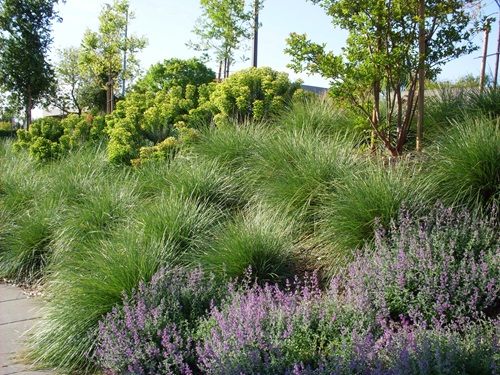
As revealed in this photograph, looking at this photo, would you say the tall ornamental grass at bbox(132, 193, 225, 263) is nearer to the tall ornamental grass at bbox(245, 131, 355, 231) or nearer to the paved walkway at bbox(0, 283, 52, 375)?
the tall ornamental grass at bbox(245, 131, 355, 231)

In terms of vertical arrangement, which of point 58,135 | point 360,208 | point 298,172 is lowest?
point 360,208

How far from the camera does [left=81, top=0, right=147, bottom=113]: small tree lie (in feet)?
52.4

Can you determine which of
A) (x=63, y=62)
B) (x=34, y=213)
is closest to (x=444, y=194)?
(x=34, y=213)

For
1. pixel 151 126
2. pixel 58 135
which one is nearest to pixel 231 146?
pixel 151 126

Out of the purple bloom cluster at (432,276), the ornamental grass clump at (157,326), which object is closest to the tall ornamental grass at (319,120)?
the purple bloom cluster at (432,276)

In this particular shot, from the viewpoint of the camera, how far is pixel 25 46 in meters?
26.5

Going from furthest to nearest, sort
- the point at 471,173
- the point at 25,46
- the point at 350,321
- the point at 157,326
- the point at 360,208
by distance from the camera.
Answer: the point at 25,46 → the point at 471,173 → the point at 360,208 → the point at 157,326 → the point at 350,321

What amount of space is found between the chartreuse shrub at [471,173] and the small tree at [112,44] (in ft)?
41.9

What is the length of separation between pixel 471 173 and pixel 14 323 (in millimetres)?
4705

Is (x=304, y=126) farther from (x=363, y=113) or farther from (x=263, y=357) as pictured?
(x=263, y=357)

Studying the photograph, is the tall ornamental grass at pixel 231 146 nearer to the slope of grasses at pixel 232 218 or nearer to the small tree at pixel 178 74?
the slope of grasses at pixel 232 218

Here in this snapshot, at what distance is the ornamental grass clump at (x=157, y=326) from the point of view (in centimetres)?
346

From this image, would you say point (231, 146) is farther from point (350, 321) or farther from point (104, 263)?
point (350, 321)

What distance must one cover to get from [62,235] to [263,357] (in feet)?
12.5
